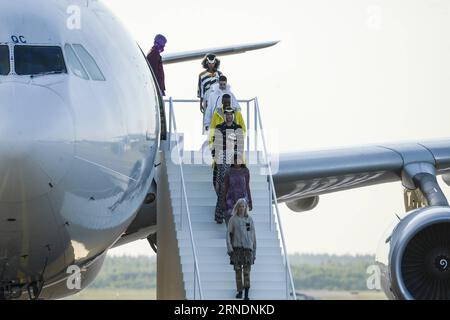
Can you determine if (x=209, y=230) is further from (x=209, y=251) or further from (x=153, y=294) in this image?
(x=153, y=294)

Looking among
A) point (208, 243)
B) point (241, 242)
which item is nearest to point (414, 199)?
point (208, 243)

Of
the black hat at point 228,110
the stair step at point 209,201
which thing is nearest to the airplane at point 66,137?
the stair step at point 209,201

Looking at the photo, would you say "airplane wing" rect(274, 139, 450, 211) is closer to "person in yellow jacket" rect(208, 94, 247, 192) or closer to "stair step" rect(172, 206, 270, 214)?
"stair step" rect(172, 206, 270, 214)

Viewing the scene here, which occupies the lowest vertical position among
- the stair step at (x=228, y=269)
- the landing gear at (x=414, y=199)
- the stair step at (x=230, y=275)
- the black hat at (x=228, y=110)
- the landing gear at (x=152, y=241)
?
the stair step at (x=230, y=275)

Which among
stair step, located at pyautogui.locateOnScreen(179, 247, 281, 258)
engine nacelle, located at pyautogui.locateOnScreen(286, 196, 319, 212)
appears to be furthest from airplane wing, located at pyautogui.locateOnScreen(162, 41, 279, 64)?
stair step, located at pyautogui.locateOnScreen(179, 247, 281, 258)

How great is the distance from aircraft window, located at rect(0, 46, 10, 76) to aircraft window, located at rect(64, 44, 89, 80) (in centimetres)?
63

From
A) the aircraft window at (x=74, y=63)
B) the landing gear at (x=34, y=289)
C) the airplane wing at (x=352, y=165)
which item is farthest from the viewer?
the airplane wing at (x=352, y=165)

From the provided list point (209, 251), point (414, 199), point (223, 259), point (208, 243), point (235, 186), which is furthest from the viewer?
point (414, 199)

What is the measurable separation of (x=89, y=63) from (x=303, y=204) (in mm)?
8432

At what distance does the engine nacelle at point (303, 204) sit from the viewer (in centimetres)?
2094

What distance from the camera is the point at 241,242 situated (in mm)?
14109

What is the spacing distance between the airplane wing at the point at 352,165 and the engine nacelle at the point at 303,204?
1.39 metres

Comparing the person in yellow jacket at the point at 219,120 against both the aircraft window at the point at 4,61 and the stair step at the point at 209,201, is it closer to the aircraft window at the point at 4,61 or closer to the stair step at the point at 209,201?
the stair step at the point at 209,201
